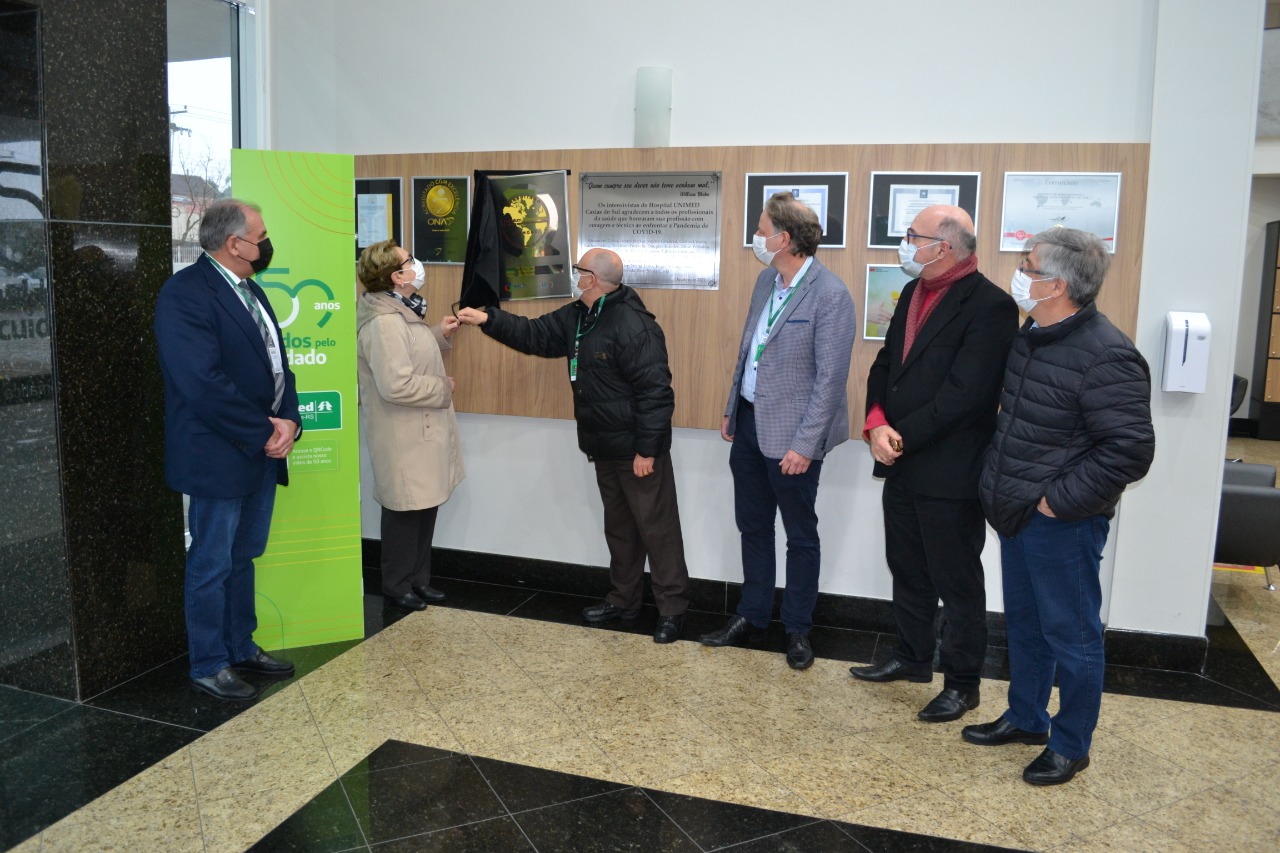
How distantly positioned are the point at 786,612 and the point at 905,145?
80.3 inches

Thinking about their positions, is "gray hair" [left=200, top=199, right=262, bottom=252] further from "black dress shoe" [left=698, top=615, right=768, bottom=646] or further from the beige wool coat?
"black dress shoe" [left=698, top=615, right=768, bottom=646]

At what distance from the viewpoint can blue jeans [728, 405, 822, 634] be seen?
381cm

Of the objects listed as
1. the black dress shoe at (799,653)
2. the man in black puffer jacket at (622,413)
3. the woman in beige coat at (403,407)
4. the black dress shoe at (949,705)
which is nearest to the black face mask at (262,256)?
the woman in beige coat at (403,407)

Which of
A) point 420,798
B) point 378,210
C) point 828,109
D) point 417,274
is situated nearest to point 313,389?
point 417,274

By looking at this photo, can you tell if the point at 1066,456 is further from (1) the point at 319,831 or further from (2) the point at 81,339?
(2) the point at 81,339

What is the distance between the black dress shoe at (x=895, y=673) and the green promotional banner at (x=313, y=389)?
85.5 inches

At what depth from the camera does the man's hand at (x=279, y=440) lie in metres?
3.46

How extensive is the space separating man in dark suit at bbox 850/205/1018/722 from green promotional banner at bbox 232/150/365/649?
215 centimetres

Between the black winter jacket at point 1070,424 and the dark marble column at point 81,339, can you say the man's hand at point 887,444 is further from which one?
the dark marble column at point 81,339

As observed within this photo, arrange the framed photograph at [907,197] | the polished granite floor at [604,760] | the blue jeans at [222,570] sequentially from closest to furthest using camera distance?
the polished granite floor at [604,760], the blue jeans at [222,570], the framed photograph at [907,197]

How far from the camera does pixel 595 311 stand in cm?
411

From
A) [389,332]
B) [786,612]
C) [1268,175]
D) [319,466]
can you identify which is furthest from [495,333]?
[1268,175]

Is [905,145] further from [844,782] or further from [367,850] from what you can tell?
[367,850]

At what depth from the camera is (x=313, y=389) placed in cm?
385
